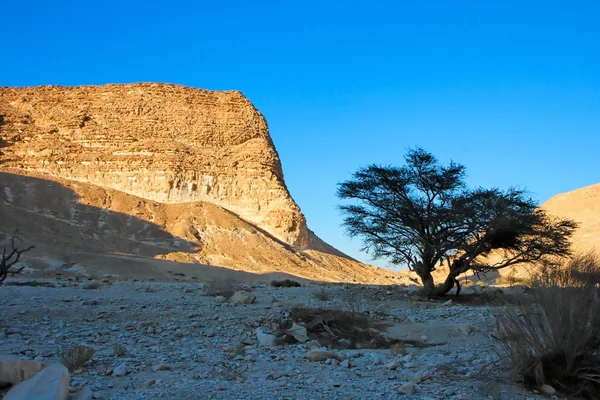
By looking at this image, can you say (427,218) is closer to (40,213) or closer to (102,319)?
(102,319)

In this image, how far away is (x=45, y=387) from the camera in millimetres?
4441

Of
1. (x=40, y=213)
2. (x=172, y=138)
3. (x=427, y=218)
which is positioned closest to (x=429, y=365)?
(x=427, y=218)

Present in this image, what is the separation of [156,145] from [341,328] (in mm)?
50219

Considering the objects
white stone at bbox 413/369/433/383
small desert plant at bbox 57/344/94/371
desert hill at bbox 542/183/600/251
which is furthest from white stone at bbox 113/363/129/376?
desert hill at bbox 542/183/600/251

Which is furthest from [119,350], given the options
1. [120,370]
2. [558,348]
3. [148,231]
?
[148,231]

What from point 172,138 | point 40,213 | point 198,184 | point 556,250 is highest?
point 172,138

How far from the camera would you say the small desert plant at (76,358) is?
6.16 m

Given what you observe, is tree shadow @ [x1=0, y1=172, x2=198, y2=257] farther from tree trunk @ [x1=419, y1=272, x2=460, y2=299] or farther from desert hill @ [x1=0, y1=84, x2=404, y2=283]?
tree trunk @ [x1=419, y1=272, x2=460, y2=299]

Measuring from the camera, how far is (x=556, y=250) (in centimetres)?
1612

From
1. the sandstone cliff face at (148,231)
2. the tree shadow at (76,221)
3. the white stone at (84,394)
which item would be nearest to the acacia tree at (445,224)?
the white stone at (84,394)

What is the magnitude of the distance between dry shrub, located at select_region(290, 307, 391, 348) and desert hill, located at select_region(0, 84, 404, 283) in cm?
2993

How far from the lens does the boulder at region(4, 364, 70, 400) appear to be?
4324 millimetres

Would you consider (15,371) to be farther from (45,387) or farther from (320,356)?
(320,356)

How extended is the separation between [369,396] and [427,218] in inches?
460
